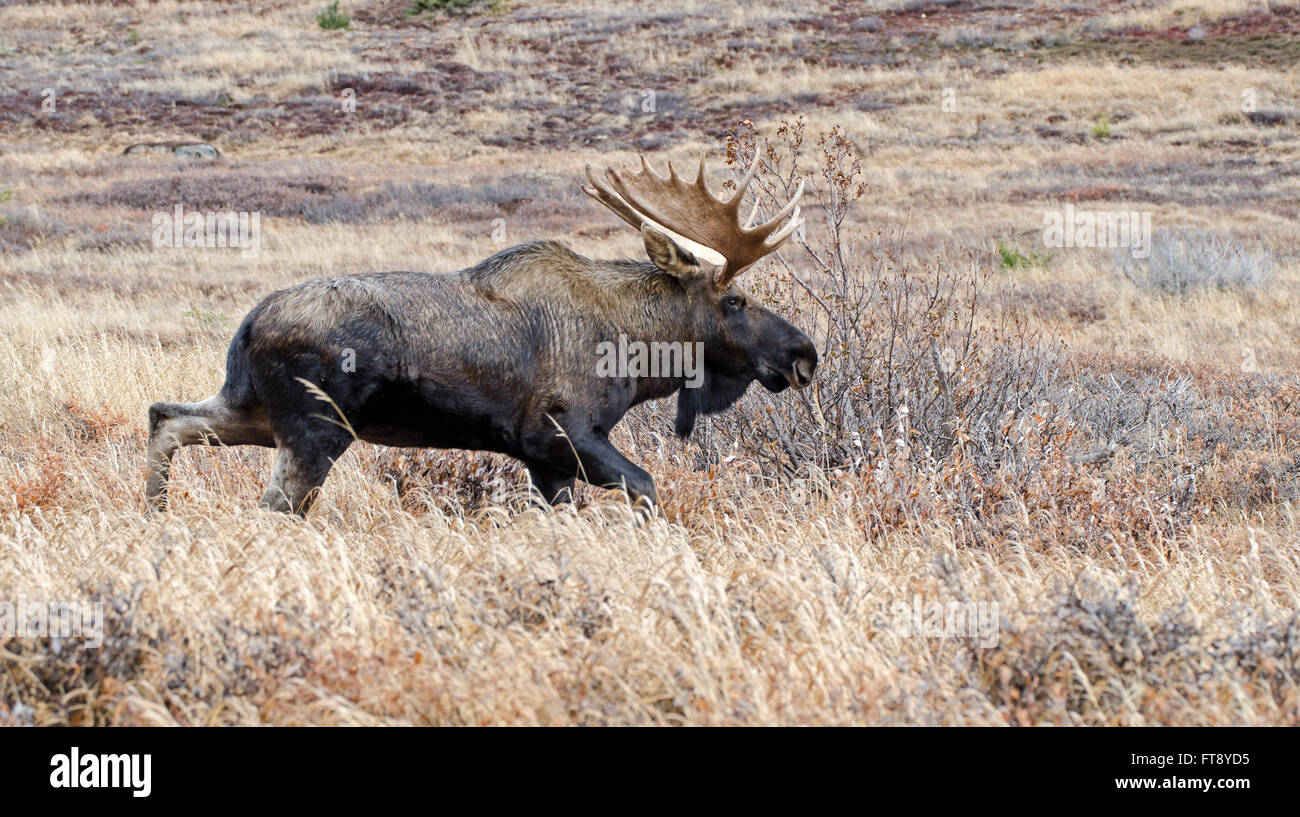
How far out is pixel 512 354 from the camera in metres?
5.28

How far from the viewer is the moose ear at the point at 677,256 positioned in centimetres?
567

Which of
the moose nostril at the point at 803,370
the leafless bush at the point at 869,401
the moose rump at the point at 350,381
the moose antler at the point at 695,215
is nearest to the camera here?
the moose rump at the point at 350,381

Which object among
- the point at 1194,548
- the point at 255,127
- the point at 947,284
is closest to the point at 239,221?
the point at 947,284

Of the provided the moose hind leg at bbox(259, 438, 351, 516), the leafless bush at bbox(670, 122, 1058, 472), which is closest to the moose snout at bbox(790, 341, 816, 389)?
the leafless bush at bbox(670, 122, 1058, 472)

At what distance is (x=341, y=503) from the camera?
5.90m

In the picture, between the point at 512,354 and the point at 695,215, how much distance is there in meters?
1.24

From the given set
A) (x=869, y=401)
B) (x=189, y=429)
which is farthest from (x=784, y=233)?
(x=189, y=429)

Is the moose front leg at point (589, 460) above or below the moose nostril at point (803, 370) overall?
below

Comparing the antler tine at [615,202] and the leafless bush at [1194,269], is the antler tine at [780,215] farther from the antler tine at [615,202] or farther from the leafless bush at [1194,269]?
the leafless bush at [1194,269]

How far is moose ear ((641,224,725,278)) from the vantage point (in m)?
5.67

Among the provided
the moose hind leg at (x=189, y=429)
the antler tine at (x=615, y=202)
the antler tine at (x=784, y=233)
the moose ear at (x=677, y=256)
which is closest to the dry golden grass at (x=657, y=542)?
the moose hind leg at (x=189, y=429)

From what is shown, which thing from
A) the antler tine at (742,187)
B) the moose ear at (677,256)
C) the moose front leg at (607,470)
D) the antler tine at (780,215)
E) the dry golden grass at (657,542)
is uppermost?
the antler tine at (742,187)

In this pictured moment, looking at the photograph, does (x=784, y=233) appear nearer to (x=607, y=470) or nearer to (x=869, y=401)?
(x=607, y=470)
